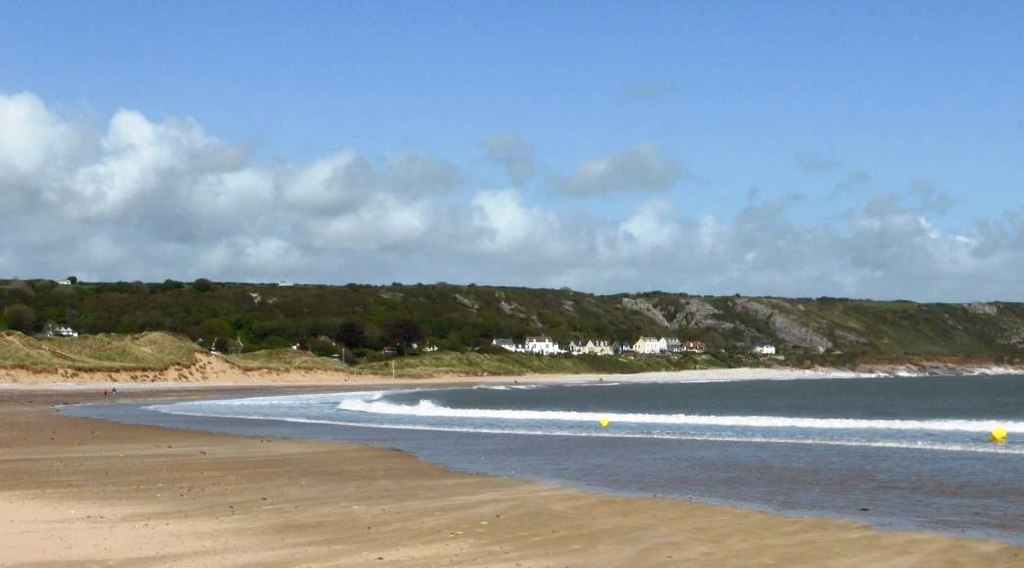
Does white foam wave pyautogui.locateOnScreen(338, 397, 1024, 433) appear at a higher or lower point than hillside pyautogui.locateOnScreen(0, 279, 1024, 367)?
lower

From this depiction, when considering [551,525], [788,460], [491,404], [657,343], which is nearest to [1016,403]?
[491,404]

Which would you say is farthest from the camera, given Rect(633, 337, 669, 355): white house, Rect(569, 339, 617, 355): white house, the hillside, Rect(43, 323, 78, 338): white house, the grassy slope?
Rect(633, 337, 669, 355): white house

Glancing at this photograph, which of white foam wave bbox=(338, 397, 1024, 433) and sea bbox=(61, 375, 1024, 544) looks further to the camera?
white foam wave bbox=(338, 397, 1024, 433)

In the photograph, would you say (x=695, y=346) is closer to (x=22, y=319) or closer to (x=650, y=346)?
(x=650, y=346)

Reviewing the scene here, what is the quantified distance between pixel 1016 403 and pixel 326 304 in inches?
4187

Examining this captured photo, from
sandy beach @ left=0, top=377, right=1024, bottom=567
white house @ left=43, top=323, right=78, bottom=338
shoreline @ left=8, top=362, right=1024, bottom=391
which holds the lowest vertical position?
sandy beach @ left=0, top=377, right=1024, bottom=567

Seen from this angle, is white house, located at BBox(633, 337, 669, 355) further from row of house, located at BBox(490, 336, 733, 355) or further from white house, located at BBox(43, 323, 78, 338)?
white house, located at BBox(43, 323, 78, 338)

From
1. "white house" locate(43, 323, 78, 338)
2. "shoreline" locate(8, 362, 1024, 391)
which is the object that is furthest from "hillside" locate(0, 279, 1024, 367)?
"shoreline" locate(8, 362, 1024, 391)

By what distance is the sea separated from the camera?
17188mm

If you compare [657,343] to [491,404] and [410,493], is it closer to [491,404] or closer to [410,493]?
[491,404]

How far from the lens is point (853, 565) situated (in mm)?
11805

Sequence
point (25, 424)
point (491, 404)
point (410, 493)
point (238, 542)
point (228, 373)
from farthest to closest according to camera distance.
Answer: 1. point (228, 373)
2. point (491, 404)
3. point (25, 424)
4. point (410, 493)
5. point (238, 542)

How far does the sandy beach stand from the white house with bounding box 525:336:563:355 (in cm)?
13033

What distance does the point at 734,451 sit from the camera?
27688 millimetres
